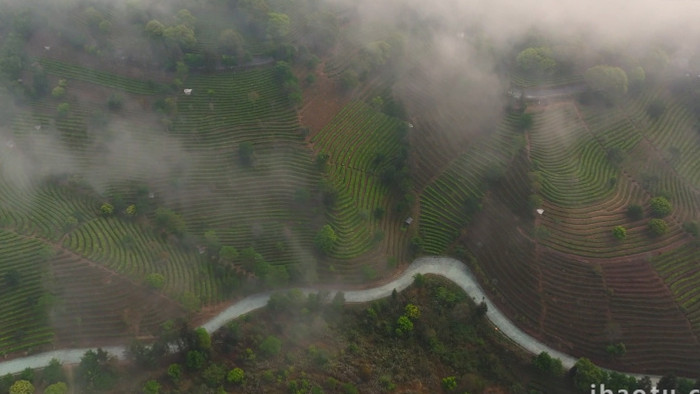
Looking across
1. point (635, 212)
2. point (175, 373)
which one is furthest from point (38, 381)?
point (635, 212)

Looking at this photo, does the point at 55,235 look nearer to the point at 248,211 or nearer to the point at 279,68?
the point at 248,211

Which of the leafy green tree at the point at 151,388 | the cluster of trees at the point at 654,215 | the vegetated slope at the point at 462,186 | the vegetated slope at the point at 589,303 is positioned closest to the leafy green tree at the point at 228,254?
the leafy green tree at the point at 151,388

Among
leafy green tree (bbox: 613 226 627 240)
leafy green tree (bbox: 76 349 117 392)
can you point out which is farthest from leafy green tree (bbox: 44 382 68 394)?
leafy green tree (bbox: 613 226 627 240)

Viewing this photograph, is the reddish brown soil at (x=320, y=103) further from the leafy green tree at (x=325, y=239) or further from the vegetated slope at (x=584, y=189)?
the vegetated slope at (x=584, y=189)

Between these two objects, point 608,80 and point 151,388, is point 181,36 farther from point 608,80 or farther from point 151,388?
point 608,80

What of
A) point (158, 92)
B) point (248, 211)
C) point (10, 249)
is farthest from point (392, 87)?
point (10, 249)

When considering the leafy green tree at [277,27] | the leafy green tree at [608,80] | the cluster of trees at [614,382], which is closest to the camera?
the cluster of trees at [614,382]
